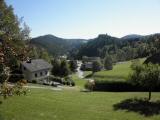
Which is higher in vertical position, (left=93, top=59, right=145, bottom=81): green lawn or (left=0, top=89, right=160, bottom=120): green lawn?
(left=93, top=59, right=145, bottom=81): green lawn

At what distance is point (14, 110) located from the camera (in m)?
24.7

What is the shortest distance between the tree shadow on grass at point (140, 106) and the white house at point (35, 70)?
146 feet

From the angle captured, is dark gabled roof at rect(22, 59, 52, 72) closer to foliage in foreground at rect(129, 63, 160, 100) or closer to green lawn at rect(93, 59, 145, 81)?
green lawn at rect(93, 59, 145, 81)

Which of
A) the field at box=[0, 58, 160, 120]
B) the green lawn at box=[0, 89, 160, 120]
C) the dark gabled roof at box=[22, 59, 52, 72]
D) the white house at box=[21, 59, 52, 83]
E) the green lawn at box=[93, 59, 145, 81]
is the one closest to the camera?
the green lawn at box=[0, 89, 160, 120]

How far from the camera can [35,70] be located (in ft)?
263

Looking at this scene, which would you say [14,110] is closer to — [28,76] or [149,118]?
[149,118]

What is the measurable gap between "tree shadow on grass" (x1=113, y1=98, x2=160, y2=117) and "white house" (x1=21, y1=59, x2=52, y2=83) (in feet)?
146

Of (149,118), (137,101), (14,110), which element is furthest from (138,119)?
(14,110)

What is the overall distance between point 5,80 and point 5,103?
53.0 ft

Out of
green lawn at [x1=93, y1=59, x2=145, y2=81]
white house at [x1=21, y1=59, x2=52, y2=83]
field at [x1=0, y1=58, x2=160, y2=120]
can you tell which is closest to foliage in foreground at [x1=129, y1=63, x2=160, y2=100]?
field at [x1=0, y1=58, x2=160, y2=120]

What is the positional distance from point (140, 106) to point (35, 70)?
51900 mm

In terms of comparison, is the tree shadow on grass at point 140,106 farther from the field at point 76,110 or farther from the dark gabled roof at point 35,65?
the dark gabled roof at point 35,65

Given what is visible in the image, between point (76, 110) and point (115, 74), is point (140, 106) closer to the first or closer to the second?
point (76, 110)

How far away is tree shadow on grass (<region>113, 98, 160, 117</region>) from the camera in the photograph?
98.3 feet
